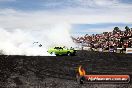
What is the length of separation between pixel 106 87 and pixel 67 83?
12.1ft

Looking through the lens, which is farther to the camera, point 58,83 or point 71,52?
point 71,52

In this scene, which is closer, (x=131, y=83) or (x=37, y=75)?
(x=131, y=83)

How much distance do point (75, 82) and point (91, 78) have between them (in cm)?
382

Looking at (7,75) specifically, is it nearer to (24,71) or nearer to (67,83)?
(24,71)

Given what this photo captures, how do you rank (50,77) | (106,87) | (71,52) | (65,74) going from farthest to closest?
(71,52), (65,74), (50,77), (106,87)

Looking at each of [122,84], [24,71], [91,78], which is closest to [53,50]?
[24,71]

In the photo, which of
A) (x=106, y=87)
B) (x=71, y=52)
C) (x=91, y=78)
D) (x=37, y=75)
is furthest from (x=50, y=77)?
(x=71, y=52)

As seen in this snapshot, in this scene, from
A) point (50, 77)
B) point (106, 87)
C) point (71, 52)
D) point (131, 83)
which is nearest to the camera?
point (106, 87)

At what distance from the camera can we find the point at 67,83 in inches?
1219

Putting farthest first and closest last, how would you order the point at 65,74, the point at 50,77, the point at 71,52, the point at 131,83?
the point at 71,52 < the point at 65,74 < the point at 50,77 < the point at 131,83

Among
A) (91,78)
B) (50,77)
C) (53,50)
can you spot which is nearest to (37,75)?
(50,77)

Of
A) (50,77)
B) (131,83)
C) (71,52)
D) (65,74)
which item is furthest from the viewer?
(71,52)

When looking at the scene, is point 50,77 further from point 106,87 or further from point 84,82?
point 106,87

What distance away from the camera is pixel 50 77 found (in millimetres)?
34750
